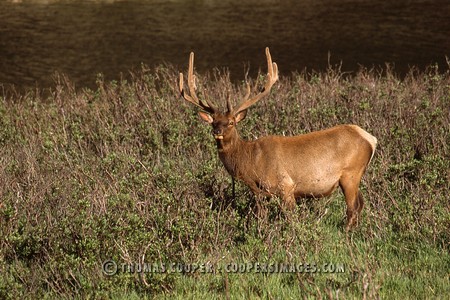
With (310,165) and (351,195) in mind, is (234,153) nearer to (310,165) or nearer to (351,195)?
(310,165)

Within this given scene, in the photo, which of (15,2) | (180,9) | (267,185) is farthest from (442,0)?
(267,185)

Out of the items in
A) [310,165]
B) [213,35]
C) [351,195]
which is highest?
[310,165]

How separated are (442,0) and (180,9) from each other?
441 inches

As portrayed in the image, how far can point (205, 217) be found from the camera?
260 inches

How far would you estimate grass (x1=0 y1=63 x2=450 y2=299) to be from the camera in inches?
226

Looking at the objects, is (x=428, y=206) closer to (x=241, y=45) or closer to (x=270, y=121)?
(x=270, y=121)

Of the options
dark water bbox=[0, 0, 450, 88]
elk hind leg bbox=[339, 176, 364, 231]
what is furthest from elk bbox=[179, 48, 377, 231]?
dark water bbox=[0, 0, 450, 88]

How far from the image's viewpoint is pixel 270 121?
1045cm
